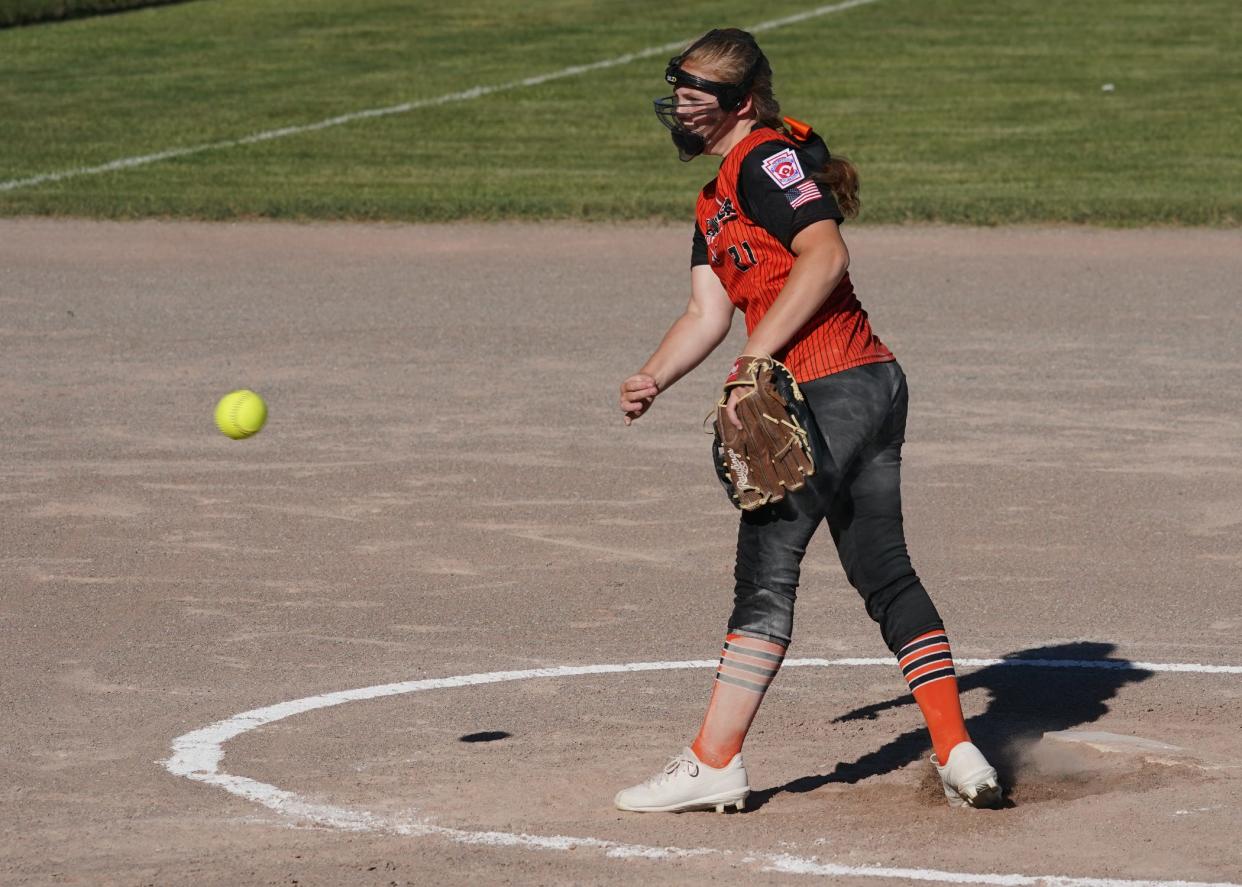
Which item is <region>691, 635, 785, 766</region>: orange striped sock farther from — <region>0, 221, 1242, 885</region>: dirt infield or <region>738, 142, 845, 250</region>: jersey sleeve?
<region>738, 142, 845, 250</region>: jersey sleeve

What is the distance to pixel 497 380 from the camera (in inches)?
469

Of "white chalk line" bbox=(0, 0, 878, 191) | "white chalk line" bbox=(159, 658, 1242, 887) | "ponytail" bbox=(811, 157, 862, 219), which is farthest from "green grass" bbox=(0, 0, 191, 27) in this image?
"ponytail" bbox=(811, 157, 862, 219)

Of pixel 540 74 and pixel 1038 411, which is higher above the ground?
pixel 540 74

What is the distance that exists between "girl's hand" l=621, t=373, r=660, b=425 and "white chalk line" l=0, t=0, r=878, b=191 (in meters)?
15.1

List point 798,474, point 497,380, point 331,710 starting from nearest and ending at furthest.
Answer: point 798,474
point 331,710
point 497,380

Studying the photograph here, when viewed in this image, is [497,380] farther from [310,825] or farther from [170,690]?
[310,825]

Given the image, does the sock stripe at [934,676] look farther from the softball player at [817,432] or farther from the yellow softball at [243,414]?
the yellow softball at [243,414]

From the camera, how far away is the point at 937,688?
18.0ft

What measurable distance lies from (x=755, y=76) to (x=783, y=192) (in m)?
0.38

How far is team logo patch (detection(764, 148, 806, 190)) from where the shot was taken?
5.29 m

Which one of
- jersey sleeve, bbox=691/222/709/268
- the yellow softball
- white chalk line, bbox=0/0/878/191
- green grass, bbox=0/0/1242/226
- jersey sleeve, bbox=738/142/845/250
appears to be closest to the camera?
jersey sleeve, bbox=738/142/845/250

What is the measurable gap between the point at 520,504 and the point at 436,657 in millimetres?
2227

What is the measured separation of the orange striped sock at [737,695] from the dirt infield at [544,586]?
0.19m

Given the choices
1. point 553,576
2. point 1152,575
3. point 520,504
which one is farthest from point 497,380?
point 1152,575
